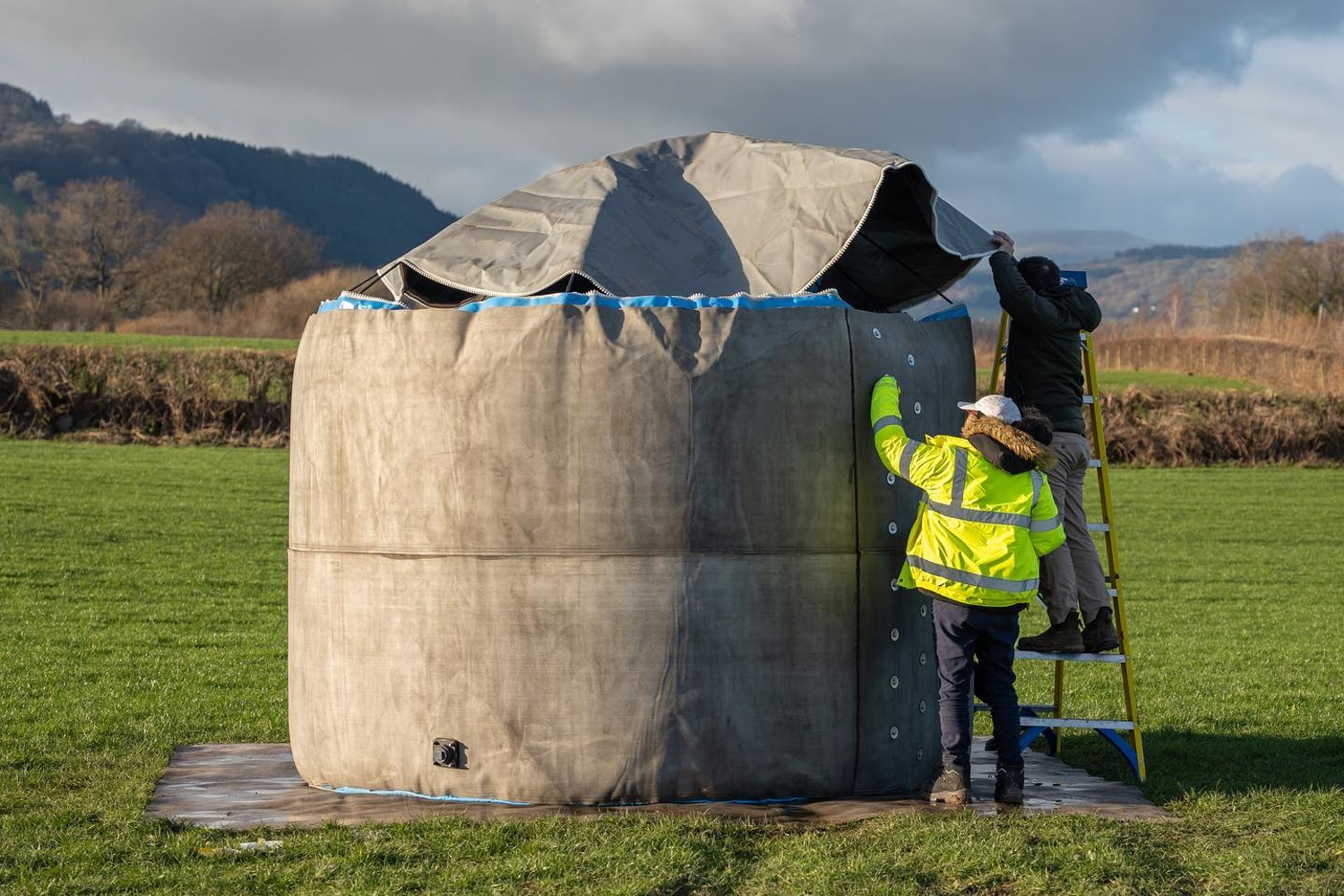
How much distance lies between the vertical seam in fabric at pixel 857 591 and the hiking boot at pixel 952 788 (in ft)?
1.32

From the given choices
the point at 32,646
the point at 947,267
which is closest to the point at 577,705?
A: the point at 947,267

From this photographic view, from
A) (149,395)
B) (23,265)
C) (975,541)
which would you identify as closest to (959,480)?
(975,541)

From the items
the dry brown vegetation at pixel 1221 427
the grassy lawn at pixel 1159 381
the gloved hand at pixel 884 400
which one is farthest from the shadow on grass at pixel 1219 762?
the dry brown vegetation at pixel 1221 427

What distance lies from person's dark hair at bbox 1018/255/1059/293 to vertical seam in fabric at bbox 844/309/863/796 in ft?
4.51

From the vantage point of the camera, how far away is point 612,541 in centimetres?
706

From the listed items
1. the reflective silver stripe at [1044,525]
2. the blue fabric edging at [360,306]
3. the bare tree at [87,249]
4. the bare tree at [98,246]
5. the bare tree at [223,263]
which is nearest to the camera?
the reflective silver stripe at [1044,525]

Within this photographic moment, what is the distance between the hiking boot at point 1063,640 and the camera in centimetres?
808

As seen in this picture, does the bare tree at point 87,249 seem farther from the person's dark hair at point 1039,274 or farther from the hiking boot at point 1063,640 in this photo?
the hiking boot at point 1063,640

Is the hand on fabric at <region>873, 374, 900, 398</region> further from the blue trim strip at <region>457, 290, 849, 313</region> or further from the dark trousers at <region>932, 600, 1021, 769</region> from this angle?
the dark trousers at <region>932, 600, 1021, 769</region>

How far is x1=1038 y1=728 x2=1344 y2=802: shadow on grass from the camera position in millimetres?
8219

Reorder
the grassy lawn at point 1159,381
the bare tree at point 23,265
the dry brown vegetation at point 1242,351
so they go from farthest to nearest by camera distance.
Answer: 1. the bare tree at point 23,265
2. the dry brown vegetation at point 1242,351
3. the grassy lawn at point 1159,381

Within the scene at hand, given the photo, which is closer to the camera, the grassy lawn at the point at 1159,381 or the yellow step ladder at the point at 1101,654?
the yellow step ladder at the point at 1101,654

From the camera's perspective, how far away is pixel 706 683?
7.11m

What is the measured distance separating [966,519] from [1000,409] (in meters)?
0.57
